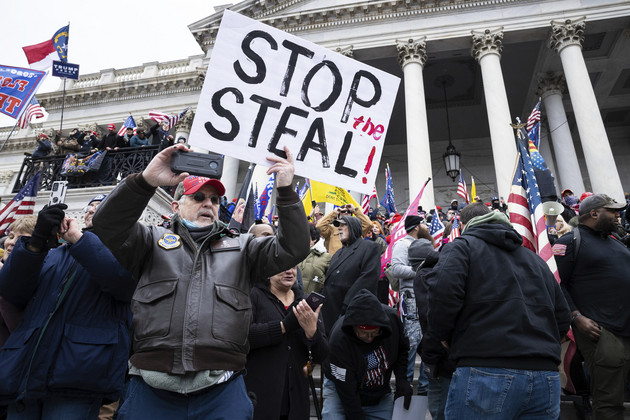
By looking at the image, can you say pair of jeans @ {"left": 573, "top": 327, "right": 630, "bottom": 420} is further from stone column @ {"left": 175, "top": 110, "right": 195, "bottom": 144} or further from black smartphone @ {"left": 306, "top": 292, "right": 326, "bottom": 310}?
stone column @ {"left": 175, "top": 110, "right": 195, "bottom": 144}

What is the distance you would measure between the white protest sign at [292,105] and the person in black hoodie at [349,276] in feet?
5.65

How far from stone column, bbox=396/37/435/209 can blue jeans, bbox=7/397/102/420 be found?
11359 mm

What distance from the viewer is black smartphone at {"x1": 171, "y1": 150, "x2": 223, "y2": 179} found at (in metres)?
2.04

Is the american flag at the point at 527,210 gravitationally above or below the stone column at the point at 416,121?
below

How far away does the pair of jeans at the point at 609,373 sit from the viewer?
10.6 feet

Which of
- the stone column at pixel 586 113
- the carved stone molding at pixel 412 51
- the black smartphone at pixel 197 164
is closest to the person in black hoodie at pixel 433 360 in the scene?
the black smartphone at pixel 197 164

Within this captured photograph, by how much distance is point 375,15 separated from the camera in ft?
56.6

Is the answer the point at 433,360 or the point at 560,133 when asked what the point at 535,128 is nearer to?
the point at 433,360

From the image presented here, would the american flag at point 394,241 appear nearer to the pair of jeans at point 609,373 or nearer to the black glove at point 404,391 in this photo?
the black glove at point 404,391

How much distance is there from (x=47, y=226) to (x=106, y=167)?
9339 mm

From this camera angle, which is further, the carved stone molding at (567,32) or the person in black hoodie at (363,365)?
the carved stone molding at (567,32)

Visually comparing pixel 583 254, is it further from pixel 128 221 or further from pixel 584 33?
pixel 584 33

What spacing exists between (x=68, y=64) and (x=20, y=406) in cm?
1232

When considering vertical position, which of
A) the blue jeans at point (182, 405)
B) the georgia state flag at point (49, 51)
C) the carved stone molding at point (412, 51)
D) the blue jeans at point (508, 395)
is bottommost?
the blue jeans at point (182, 405)
